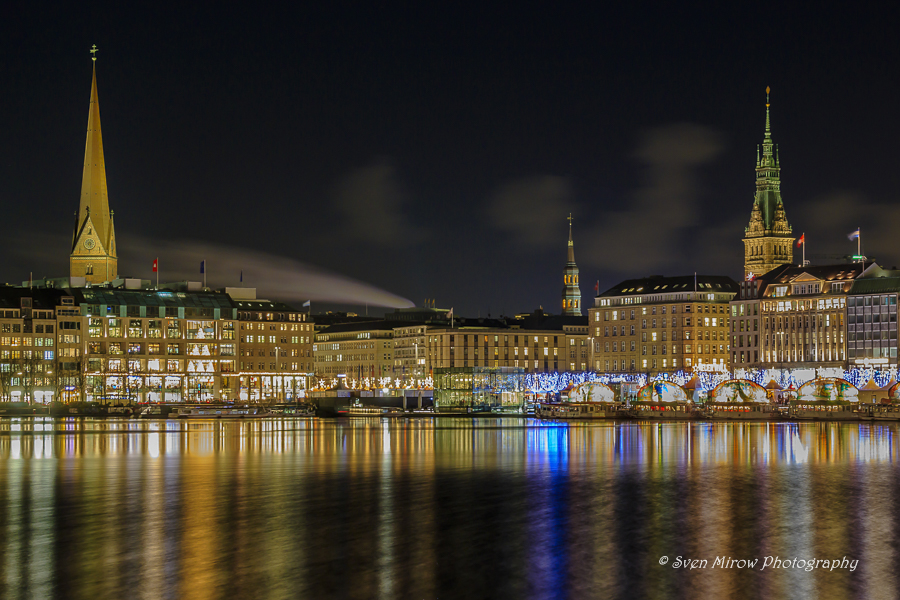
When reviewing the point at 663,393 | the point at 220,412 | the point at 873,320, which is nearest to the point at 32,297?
the point at 220,412

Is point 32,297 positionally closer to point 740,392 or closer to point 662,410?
point 662,410

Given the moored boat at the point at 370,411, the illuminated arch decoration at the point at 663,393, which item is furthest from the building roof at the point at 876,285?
the moored boat at the point at 370,411

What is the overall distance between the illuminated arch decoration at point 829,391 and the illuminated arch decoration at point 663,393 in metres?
15.5

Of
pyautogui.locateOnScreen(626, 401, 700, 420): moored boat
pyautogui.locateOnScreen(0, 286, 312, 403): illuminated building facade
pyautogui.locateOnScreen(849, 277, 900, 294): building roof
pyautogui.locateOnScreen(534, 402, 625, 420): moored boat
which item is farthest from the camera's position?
pyautogui.locateOnScreen(0, 286, 312, 403): illuminated building facade

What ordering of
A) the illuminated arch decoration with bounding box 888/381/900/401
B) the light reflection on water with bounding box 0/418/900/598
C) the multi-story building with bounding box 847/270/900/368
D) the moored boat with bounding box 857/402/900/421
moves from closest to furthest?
1. the light reflection on water with bounding box 0/418/900/598
2. the moored boat with bounding box 857/402/900/421
3. the illuminated arch decoration with bounding box 888/381/900/401
4. the multi-story building with bounding box 847/270/900/368

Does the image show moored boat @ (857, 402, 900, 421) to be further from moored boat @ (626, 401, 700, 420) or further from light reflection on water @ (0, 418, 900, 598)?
light reflection on water @ (0, 418, 900, 598)

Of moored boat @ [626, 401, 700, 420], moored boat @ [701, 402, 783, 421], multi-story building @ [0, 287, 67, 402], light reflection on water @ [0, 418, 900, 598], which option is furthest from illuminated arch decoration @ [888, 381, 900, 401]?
multi-story building @ [0, 287, 67, 402]

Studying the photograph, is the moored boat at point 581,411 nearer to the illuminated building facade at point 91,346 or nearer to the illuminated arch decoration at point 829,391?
the illuminated arch decoration at point 829,391

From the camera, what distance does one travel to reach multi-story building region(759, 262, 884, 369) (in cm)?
18788

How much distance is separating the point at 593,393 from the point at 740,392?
109 ft

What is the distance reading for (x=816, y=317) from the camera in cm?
19225

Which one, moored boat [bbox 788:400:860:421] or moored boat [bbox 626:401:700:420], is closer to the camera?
moored boat [bbox 788:400:860:421]

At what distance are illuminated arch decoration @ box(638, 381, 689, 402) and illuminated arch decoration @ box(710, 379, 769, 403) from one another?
532 centimetres

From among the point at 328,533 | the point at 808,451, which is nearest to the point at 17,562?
the point at 328,533
